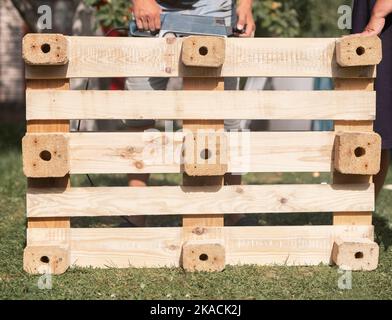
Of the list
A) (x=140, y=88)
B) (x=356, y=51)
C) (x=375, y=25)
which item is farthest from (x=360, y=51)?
(x=140, y=88)

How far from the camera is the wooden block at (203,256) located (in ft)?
10.3

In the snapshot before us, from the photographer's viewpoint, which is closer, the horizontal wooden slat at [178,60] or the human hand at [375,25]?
the horizontal wooden slat at [178,60]

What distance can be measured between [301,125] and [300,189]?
5.66 m

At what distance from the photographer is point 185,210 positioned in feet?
10.5

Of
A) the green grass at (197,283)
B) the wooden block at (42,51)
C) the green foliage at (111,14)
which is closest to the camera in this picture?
the green grass at (197,283)

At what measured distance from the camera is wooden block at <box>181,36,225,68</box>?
9.96 ft

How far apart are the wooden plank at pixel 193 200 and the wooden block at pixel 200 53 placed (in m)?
0.62

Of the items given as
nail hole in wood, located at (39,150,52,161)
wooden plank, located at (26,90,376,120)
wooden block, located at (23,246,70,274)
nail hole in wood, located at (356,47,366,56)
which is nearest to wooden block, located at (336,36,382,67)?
nail hole in wood, located at (356,47,366,56)

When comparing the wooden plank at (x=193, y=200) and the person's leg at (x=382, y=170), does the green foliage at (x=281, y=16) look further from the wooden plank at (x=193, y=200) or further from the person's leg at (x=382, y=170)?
the wooden plank at (x=193, y=200)

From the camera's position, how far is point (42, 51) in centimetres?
301

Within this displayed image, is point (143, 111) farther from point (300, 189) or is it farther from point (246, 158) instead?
point (300, 189)

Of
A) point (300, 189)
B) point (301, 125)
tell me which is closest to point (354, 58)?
point (300, 189)

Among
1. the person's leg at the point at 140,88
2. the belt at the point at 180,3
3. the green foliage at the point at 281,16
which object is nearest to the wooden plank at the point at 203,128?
the person's leg at the point at 140,88

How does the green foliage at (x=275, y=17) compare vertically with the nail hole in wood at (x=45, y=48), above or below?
above
